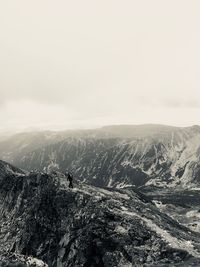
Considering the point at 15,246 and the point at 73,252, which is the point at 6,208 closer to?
the point at 15,246

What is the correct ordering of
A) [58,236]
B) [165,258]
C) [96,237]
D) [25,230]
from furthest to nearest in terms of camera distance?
1. [25,230]
2. [58,236]
3. [96,237]
4. [165,258]

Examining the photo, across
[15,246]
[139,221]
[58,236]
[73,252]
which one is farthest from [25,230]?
[139,221]

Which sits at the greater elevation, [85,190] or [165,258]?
[85,190]

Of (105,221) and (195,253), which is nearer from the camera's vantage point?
(195,253)

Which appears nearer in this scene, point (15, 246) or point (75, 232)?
point (75, 232)

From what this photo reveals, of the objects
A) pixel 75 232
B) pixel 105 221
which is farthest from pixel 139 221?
pixel 75 232

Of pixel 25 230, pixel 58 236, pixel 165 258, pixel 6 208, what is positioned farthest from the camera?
pixel 6 208

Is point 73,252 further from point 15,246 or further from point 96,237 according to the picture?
point 15,246
